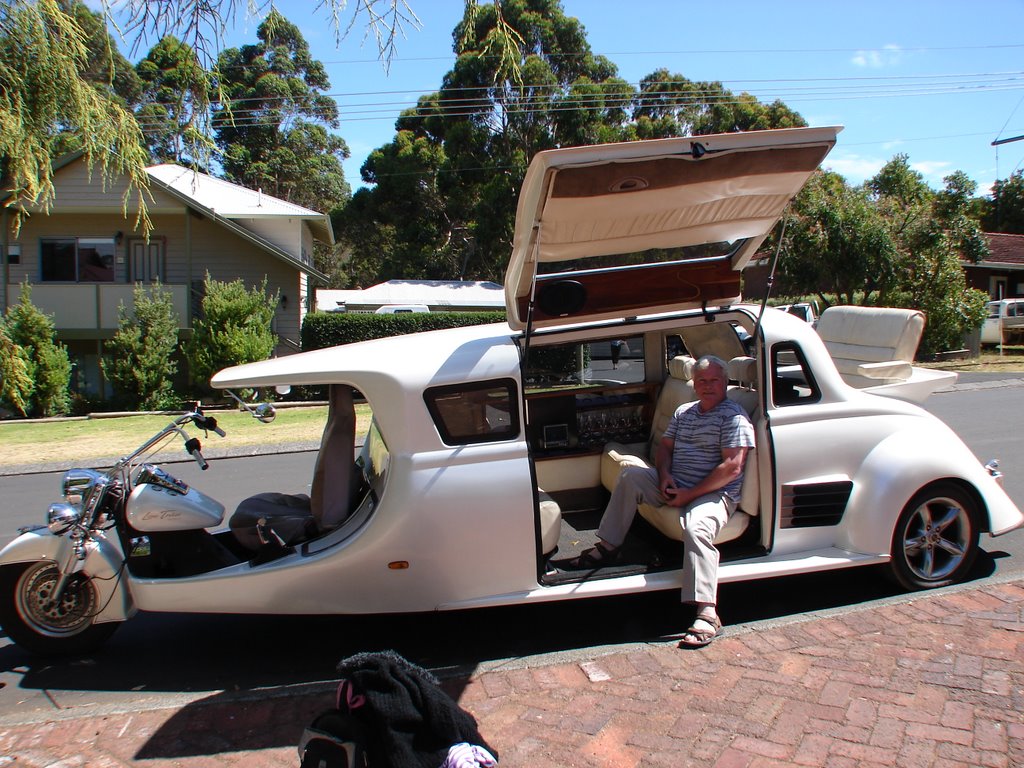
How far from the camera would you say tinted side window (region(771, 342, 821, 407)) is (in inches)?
188

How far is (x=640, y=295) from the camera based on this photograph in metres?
4.88

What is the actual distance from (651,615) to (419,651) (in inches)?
56.5

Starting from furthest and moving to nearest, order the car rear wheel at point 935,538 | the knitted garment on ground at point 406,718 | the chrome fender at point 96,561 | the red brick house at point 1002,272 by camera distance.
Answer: the red brick house at point 1002,272, the car rear wheel at point 935,538, the chrome fender at point 96,561, the knitted garment on ground at point 406,718

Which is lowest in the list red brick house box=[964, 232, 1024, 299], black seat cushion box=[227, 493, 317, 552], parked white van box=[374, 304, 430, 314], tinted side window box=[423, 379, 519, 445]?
black seat cushion box=[227, 493, 317, 552]

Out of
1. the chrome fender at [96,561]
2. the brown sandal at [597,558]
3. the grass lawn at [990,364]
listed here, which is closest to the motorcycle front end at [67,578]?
the chrome fender at [96,561]

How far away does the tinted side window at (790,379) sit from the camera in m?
4.77

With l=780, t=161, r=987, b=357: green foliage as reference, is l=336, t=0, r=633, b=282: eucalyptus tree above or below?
above

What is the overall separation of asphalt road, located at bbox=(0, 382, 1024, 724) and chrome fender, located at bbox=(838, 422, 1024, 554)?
408 millimetres

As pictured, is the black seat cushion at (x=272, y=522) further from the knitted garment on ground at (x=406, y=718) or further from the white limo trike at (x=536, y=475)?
the knitted garment on ground at (x=406, y=718)

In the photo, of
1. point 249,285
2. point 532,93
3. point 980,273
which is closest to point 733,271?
point 249,285

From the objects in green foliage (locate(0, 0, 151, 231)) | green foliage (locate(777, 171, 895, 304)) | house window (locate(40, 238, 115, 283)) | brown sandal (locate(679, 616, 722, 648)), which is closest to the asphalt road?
brown sandal (locate(679, 616, 722, 648))

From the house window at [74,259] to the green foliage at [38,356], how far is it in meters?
4.59

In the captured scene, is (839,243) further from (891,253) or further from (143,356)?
(143,356)

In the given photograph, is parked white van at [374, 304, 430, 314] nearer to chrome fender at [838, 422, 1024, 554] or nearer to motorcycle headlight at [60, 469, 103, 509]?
motorcycle headlight at [60, 469, 103, 509]
